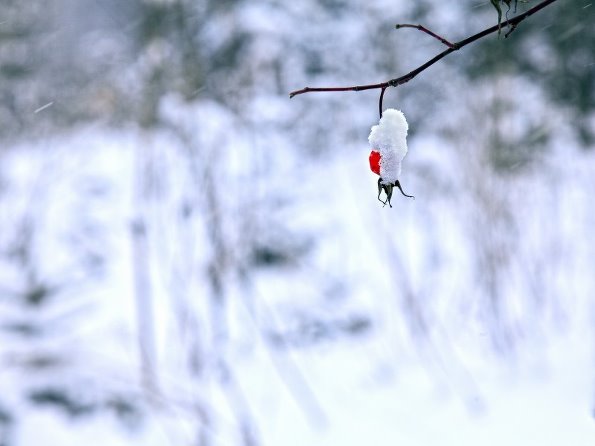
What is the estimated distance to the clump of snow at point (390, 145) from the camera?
86cm

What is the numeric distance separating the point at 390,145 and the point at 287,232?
504 centimetres

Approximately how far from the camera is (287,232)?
5906 millimetres

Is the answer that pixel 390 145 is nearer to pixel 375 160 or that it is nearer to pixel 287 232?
pixel 375 160

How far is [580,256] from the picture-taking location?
5.85 metres

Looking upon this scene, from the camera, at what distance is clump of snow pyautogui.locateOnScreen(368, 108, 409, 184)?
2.83 ft

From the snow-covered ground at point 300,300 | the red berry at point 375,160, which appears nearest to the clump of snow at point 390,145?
the red berry at point 375,160

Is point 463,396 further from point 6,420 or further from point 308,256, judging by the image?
point 6,420

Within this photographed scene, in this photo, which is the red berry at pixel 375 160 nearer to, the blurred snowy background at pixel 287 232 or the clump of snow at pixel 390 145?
the clump of snow at pixel 390 145

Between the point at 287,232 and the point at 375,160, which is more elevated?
the point at 287,232

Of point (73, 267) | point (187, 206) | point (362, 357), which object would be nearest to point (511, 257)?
point (362, 357)

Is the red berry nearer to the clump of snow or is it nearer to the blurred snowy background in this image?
the clump of snow

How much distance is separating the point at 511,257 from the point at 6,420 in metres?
3.80

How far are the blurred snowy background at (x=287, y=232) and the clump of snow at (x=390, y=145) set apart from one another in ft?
9.70

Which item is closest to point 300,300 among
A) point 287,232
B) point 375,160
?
point 287,232
